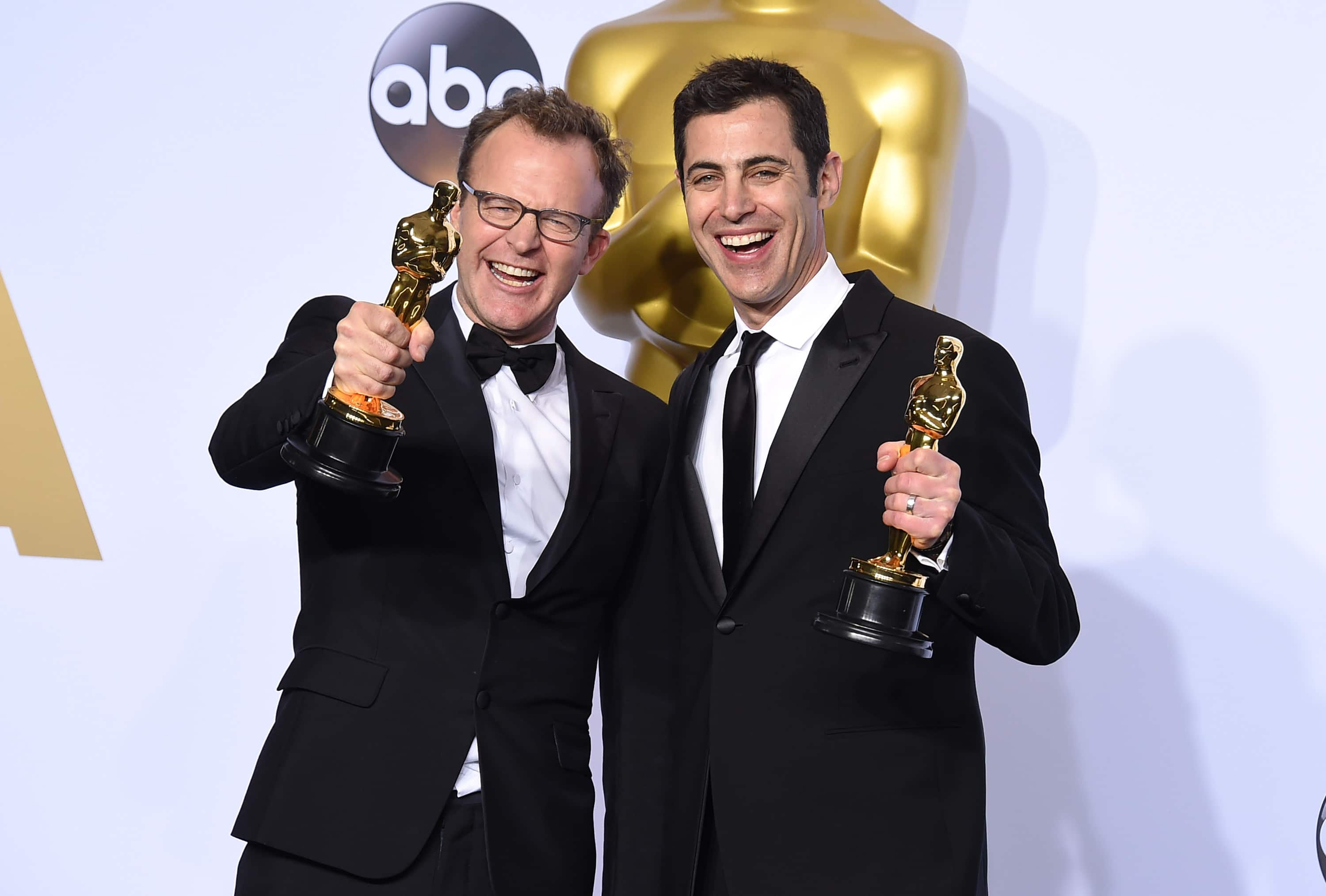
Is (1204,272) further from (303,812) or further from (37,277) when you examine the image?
(37,277)

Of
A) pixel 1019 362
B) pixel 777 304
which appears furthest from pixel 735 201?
pixel 1019 362

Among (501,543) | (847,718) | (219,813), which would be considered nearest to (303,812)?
(501,543)

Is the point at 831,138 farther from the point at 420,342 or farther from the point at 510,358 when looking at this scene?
the point at 420,342

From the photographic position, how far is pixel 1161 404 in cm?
331

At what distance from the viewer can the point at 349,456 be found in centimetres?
152

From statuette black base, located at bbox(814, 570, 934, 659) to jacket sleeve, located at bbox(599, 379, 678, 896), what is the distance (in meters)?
0.60

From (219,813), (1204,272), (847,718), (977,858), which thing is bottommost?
(219,813)

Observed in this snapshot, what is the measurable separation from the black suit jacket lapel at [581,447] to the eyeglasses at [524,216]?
20cm

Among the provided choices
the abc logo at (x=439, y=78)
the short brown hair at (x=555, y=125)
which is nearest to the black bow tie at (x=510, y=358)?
the short brown hair at (x=555, y=125)

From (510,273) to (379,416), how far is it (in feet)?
1.98

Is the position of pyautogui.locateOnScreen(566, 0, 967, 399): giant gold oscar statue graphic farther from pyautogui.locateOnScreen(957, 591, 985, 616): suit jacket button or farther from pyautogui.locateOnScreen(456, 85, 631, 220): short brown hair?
pyautogui.locateOnScreen(957, 591, 985, 616): suit jacket button

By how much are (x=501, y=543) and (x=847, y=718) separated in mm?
576

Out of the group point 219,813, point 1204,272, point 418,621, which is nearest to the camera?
point 418,621

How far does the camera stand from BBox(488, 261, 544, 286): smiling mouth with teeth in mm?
2074
